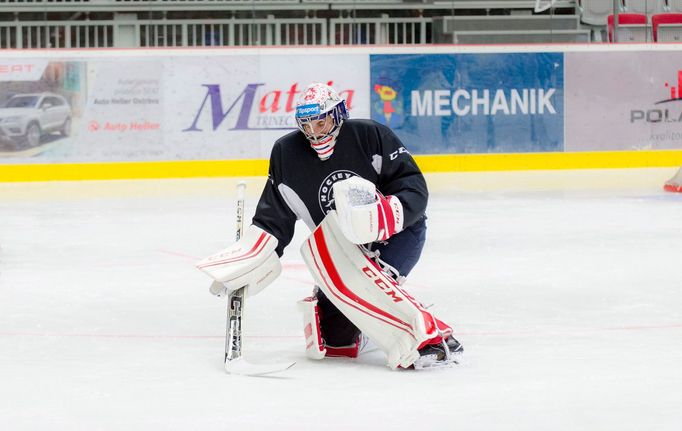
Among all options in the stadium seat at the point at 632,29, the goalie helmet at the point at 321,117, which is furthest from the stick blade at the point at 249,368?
the stadium seat at the point at 632,29

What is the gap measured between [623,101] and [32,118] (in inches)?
232

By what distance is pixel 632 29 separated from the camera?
44.3ft

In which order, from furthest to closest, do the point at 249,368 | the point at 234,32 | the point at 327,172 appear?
the point at 234,32, the point at 327,172, the point at 249,368

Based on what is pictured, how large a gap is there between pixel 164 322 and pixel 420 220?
123 cm

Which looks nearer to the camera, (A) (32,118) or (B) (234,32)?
(A) (32,118)

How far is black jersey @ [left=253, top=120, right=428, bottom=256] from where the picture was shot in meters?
3.86

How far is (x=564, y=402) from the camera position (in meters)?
3.27

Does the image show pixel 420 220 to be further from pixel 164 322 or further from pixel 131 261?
pixel 131 261

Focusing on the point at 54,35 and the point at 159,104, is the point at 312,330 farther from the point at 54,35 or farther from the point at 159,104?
the point at 54,35

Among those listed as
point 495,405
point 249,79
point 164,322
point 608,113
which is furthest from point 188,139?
point 495,405

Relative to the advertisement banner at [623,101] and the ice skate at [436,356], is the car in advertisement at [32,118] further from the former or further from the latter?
the ice skate at [436,356]

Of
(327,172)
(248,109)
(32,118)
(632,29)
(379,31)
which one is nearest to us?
(327,172)

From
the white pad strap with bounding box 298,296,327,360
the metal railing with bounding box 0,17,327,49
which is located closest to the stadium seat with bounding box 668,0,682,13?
the metal railing with bounding box 0,17,327,49

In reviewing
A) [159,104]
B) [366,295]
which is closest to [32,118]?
[159,104]
